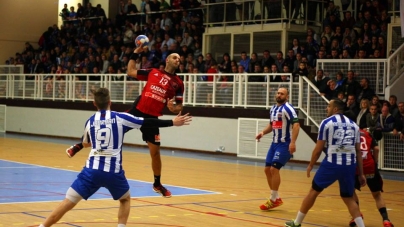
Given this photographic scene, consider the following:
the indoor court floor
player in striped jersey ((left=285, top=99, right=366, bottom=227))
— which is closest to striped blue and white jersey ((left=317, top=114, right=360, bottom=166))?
player in striped jersey ((left=285, top=99, right=366, bottom=227))

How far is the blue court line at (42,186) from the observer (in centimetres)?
1348

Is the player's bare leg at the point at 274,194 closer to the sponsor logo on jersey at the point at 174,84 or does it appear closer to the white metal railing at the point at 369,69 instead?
the sponsor logo on jersey at the point at 174,84

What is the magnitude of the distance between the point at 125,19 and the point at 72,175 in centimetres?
2039

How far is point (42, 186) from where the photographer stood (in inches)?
596

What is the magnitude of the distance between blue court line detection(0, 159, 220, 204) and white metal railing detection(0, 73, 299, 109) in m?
8.11

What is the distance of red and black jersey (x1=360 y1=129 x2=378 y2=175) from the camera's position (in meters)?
11.0

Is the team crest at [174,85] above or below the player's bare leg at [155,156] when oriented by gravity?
above

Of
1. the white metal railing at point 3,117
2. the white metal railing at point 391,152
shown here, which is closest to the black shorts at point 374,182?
the white metal railing at point 391,152

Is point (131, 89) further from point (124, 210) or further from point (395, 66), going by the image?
Result: point (124, 210)

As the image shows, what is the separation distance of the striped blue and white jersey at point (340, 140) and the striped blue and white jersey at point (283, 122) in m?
2.60

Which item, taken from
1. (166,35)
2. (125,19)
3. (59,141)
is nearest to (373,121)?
(166,35)

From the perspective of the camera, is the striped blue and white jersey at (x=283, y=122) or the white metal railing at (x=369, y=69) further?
the white metal railing at (x=369, y=69)

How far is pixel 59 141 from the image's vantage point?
3080 centimetres

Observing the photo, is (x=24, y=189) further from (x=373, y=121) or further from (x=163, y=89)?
(x=373, y=121)
